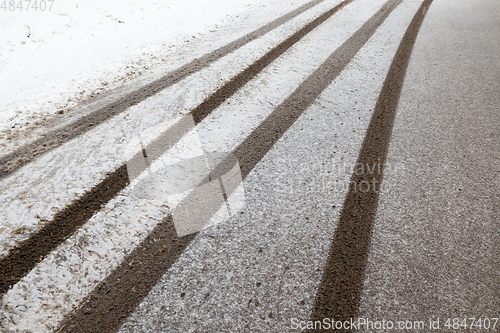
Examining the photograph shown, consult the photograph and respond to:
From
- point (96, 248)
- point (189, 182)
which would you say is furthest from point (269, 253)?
point (96, 248)

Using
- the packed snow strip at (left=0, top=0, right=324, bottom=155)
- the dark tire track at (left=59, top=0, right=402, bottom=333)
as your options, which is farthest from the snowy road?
the packed snow strip at (left=0, top=0, right=324, bottom=155)

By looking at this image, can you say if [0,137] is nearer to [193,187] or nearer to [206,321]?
[193,187]

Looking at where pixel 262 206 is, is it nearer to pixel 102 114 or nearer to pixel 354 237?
pixel 354 237

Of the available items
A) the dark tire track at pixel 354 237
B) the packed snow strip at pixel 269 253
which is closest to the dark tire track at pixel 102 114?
the packed snow strip at pixel 269 253

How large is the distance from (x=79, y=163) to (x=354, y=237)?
249 cm

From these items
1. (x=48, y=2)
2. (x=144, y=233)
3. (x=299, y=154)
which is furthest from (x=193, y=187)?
(x=48, y=2)

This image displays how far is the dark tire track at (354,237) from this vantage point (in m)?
1.72

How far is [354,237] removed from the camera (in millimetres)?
2084

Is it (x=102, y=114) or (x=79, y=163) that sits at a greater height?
(x=102, y=114)

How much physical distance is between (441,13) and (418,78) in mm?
4257

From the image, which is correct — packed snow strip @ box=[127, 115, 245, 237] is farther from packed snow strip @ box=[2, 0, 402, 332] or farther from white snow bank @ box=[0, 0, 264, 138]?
white snow bank @ box=[0, 0, 264, 138]

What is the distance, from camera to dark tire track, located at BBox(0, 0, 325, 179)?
2873 millimetres

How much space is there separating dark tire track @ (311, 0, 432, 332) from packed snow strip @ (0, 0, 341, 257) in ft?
5.07

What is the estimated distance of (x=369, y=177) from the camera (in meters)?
2.57
